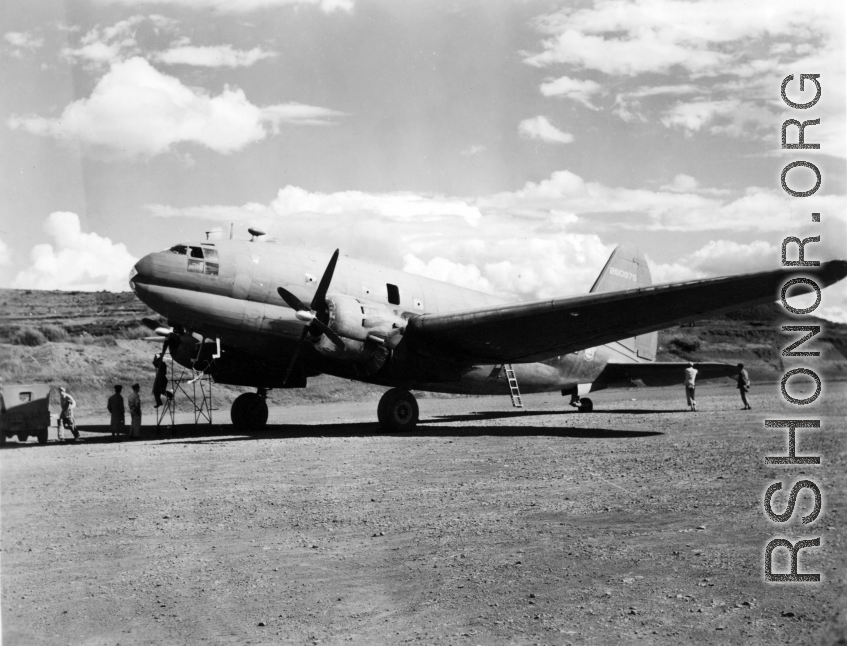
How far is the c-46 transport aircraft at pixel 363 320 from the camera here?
15.9 m

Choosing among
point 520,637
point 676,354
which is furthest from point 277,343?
point 676,354

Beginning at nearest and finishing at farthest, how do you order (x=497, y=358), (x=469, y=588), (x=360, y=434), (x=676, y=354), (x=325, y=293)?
(x=469, y=588) < (x=325, y=293) < (x=360, y=434) < (x=497, y=358) < (x=676, y=354)

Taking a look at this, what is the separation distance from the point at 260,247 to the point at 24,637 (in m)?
12.6

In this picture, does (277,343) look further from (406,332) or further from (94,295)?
(94,295)

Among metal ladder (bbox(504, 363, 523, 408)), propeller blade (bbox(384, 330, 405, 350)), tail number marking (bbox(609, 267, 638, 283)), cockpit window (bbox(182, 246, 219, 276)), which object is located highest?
tail number marking (bbox(609, 267, 638, 283))

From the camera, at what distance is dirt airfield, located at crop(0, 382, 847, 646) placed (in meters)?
5.43

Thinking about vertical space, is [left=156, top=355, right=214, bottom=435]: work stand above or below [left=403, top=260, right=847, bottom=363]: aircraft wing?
below

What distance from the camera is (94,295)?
5894 cm

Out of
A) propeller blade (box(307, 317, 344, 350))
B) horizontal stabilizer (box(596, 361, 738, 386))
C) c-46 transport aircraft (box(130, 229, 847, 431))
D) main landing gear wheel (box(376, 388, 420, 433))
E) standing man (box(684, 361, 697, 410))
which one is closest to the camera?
c-46 transport aircraft (box(130, 229, 847, 431))

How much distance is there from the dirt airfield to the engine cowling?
12.9 feet

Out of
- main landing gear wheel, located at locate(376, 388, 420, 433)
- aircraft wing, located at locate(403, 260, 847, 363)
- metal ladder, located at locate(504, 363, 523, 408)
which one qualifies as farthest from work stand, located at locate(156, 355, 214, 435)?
metal ladder, located at locate(504, 363, 523, 408)

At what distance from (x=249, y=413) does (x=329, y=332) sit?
5231mm

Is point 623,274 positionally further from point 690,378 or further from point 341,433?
point 341,433

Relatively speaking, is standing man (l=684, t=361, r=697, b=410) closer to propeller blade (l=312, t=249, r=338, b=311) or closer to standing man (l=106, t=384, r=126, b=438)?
propeller blade (l=312, t=249, r=338, b=311)
